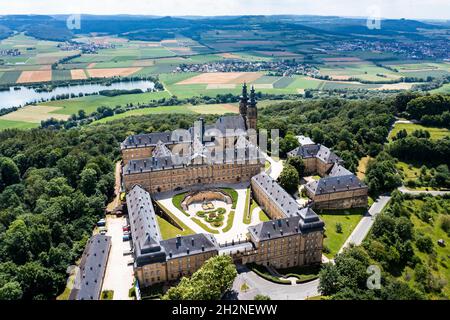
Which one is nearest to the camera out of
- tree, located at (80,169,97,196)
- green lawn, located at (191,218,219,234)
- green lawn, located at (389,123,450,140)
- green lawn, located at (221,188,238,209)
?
green lawn, located at (191,218,219,234)

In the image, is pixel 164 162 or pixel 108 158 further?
pixel 108 158

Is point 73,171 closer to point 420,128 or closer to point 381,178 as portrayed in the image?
point 381,178

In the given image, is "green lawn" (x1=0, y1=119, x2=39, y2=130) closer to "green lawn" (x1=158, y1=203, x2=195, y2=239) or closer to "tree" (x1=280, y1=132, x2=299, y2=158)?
"green lawn" (x1=158, y1=203, x2=195, y2=239)

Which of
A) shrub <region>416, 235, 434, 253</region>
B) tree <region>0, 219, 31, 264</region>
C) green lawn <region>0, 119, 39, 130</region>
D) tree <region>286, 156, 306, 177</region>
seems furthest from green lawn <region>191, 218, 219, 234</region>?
green lawn <region>0, 119, 39, 130</region>

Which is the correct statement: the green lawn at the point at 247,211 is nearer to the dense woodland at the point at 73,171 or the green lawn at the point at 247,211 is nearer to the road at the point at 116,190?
the dense woodland at the point at 73,171

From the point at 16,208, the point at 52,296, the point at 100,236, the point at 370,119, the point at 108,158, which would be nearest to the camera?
the point at 52,296

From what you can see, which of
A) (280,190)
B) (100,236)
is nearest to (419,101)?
(280,190)
